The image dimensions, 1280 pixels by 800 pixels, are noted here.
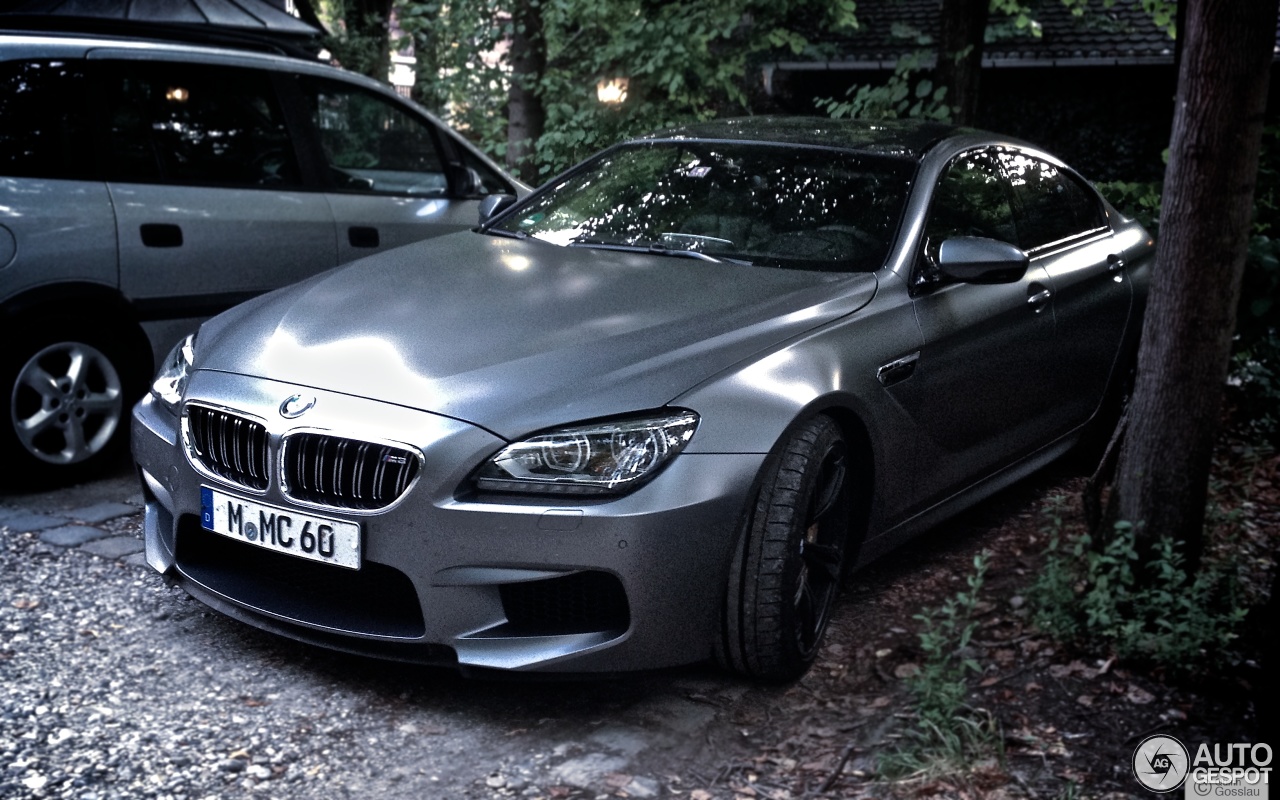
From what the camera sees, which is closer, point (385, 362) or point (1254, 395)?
point (385, 362)

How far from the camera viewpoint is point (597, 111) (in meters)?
11.6

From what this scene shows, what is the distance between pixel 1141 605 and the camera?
3773mm

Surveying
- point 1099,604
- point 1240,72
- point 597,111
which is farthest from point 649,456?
point 597,111

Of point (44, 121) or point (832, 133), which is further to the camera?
point (44, 121)

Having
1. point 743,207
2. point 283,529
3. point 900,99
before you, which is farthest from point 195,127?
point 900,99

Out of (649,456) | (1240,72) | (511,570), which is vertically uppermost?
(1240,72)

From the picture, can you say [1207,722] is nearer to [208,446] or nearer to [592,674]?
[592,674]

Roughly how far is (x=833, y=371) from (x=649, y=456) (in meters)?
0.71

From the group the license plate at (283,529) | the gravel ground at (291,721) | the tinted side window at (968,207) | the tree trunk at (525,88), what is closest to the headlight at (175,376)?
the license plate at (283,529)

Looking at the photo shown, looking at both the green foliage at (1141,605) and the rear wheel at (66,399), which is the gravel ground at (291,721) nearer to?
the green foliage at (1141,605)

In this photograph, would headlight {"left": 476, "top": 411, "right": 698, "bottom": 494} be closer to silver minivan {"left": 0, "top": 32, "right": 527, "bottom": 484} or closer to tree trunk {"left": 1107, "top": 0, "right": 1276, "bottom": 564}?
tree trunk {"left": 1107, "top": 0, "right": 1276, "bottom": 564}

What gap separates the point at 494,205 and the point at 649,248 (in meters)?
1.07

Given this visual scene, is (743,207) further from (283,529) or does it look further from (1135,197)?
(1135,197)

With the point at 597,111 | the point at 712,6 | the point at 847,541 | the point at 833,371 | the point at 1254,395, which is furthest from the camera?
the point at 597,111
